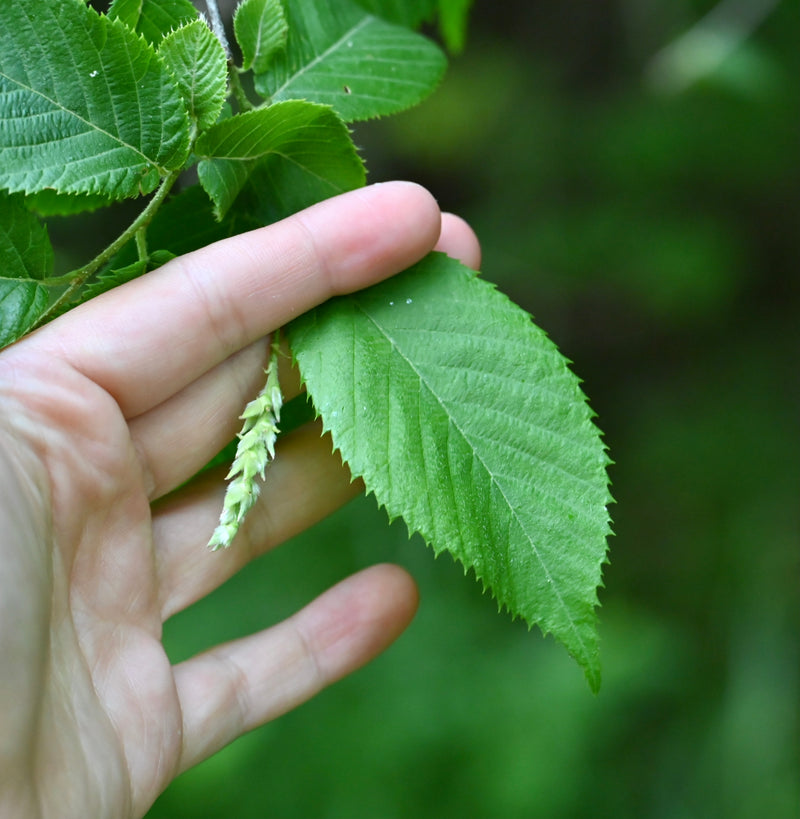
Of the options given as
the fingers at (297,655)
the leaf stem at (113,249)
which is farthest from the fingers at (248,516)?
the leaf stem at (113,249)

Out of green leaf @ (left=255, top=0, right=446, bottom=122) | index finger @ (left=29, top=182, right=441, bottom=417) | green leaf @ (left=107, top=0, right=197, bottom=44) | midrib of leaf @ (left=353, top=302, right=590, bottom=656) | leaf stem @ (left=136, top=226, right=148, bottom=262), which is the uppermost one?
green leaf @ (left=107, top=0, right=197, bottom=44)

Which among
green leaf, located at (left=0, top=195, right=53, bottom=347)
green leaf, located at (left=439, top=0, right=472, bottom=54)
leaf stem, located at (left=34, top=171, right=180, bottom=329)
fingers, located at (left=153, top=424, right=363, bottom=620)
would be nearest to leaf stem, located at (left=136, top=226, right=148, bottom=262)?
leaf stem, located at (left=34, top=171, right=180, bottom=329)

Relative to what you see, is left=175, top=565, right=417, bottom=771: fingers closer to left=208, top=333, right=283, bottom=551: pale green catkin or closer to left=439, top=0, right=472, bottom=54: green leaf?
left=208, top=333, right=283, bottom=551: pale green catkin

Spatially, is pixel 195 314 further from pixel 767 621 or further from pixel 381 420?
pixel 767 621

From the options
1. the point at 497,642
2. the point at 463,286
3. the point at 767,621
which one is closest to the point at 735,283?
the point at 767,621

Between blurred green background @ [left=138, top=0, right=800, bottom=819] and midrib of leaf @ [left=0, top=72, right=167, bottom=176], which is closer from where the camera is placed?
midrib of leaf @ [left=0, top=72, right=167, bottom=176]

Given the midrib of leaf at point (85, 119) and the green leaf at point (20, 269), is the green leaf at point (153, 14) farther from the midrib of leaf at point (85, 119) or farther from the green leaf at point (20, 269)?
the green leaf at point (20, 269)
